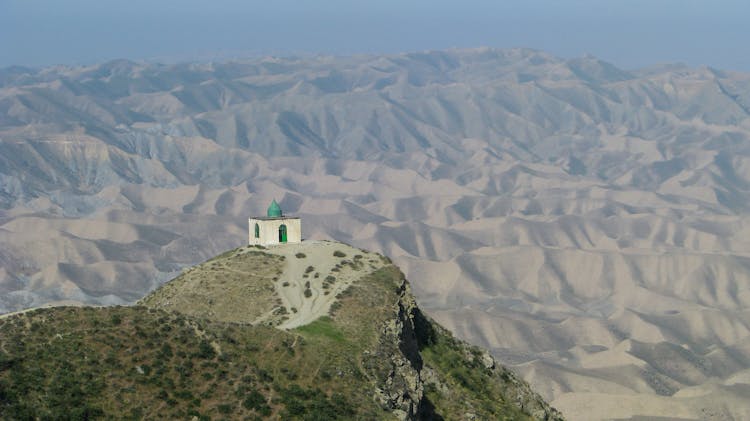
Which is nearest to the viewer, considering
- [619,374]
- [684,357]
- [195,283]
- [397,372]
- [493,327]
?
[397,372]

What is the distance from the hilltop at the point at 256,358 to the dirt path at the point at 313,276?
4.9 inches

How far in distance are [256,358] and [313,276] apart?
17.2 meters

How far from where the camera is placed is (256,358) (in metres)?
45.4

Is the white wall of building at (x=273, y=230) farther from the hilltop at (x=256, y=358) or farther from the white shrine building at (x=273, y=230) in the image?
the hilltop at (x=256, y=358)

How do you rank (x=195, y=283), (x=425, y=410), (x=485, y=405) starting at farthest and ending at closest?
(x=195, y=283) → (x=485, y=405) → (x=425, y=410)

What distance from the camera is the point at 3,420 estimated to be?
3650 centimetres

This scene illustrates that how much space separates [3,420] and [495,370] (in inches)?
1356

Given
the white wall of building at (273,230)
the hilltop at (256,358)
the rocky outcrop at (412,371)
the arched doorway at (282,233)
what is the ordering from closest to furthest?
1. the hilltop at (256,358)
2. the rocky outcrop at (412,371)
3. the white wall of building at (273,230)
4. the arched doorway at (282,233)

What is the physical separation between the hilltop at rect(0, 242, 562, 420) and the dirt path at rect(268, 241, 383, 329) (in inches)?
4.9

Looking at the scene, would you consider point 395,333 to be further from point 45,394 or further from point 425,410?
point 45,394

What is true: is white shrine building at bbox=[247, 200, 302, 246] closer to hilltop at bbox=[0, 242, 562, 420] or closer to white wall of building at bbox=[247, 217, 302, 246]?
white wall of building at bbox=[247, 217, 302, 246]

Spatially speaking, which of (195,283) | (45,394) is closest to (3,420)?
(45,394)

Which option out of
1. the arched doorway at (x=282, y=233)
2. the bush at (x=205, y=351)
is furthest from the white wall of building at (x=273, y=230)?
the bush at (x=205, y=351)

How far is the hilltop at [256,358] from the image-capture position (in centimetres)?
4012
